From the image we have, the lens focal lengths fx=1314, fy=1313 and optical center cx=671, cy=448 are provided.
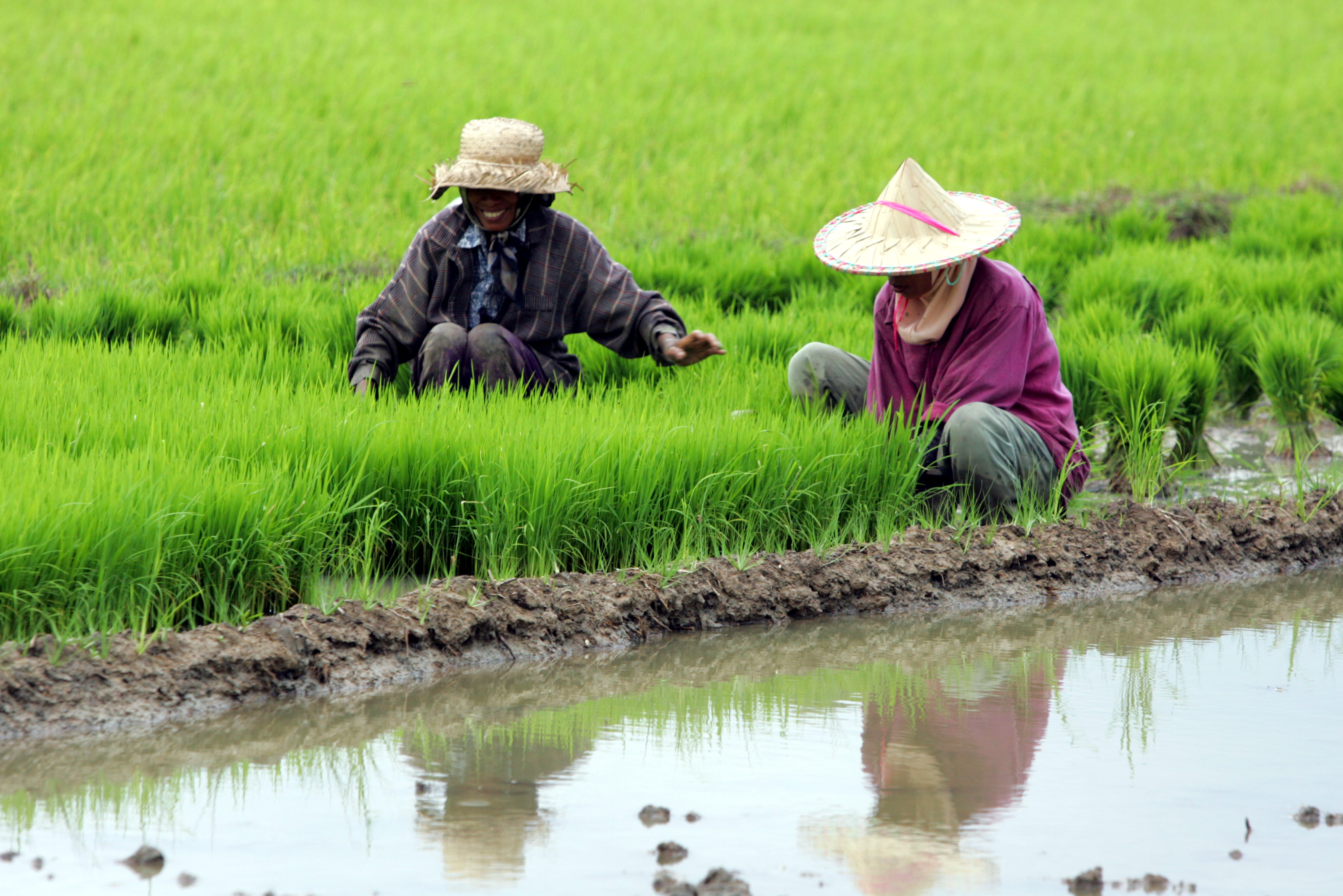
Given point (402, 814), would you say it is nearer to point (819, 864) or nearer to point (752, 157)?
point (819, 864)

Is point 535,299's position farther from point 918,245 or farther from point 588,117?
point 588,117

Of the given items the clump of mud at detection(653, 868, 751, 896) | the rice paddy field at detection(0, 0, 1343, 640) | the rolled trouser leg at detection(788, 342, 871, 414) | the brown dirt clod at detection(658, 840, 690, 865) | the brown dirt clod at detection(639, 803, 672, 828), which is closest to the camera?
the clump of mud at detection(653, 868, 751, 896)

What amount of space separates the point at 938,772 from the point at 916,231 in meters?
1.60

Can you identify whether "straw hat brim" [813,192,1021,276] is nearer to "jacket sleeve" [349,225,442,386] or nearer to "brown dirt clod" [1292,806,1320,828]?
"jacket sleeve" [349,225,442,386]

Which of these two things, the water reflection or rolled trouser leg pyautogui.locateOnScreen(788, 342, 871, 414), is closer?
the water reflection

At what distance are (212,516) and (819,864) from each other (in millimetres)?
1522

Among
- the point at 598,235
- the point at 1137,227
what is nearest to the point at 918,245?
the point at 598,235

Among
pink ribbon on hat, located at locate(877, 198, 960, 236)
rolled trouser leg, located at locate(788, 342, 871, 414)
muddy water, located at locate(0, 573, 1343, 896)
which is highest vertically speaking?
pink ribbon on hat, located at locate(877, 198, 960, 236)

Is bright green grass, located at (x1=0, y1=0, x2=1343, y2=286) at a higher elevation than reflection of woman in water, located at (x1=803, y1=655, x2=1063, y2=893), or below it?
higher

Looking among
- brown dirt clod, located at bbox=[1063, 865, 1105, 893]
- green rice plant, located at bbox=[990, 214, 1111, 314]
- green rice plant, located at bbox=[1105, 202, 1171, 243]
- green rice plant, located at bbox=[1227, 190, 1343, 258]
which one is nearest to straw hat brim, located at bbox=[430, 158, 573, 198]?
brown dirt clod, located at bbox=[1063, 865, 1105, 893]

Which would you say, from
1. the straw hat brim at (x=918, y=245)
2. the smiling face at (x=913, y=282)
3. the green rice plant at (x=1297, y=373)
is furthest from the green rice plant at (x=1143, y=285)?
the smiling face at (x=913, y=282)

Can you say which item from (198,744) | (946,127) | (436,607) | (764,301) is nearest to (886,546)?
(436,607)

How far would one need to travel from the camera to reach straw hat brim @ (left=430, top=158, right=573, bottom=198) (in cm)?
379

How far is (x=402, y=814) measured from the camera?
2047 mm
